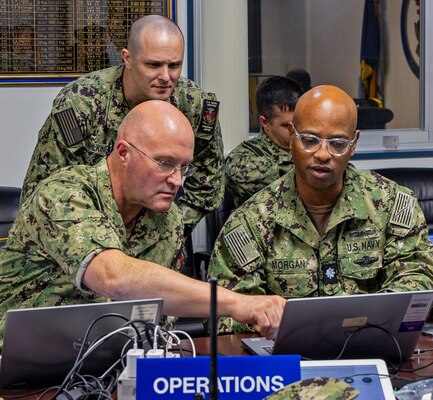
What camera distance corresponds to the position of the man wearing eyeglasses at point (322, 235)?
2408mm

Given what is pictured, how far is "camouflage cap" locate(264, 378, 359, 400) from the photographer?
1.23 metres

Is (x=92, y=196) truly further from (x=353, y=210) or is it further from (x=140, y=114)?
(x=353, y=210)

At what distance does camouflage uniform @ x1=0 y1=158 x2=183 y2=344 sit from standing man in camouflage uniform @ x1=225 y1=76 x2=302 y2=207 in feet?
4.85

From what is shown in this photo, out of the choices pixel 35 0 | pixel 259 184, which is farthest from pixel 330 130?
pixel 35 0

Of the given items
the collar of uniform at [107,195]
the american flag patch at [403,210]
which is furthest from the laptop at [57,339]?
the american flag patch at [403,210]

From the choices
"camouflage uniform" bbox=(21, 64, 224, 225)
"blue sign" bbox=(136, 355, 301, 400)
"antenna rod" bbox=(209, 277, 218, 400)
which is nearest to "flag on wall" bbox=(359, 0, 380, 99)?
"camouflage uniform" bbox=(21, 64, 224, 225)

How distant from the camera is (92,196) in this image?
83.8 inches

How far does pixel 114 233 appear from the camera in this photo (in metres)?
1.98

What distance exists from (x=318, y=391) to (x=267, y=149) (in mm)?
2637

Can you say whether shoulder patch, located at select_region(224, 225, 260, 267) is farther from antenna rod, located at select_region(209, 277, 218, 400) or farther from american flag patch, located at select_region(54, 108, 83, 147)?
antenna rod, located at select_region(209, 277, 218, 400)

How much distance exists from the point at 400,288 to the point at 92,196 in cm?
82

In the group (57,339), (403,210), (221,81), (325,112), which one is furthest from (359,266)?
(221,81)

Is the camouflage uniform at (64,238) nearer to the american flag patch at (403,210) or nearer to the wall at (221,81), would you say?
the american flag patch at (403,210)

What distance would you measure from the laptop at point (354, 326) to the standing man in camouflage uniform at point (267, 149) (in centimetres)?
178
